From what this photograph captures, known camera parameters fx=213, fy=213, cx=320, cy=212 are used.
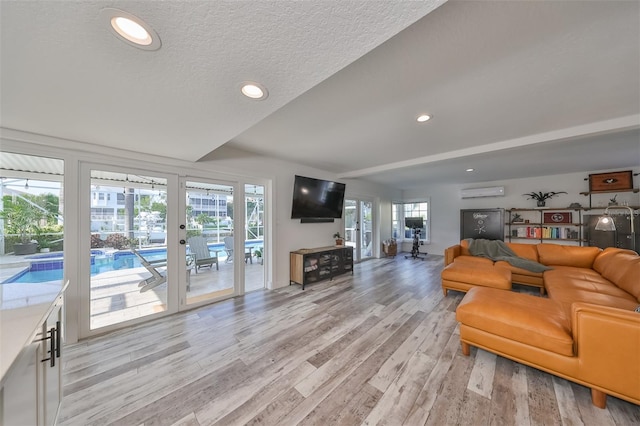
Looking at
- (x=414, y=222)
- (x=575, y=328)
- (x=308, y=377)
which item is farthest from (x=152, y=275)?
(x=414, y=222)

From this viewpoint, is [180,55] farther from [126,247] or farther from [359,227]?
[359,227]

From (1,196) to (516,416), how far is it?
4.60 metres

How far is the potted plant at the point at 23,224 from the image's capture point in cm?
206

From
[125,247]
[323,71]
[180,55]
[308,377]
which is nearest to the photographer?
[180,55]

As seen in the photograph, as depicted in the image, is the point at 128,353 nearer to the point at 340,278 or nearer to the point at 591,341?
the point at 340,278

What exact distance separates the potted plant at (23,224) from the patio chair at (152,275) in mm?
870

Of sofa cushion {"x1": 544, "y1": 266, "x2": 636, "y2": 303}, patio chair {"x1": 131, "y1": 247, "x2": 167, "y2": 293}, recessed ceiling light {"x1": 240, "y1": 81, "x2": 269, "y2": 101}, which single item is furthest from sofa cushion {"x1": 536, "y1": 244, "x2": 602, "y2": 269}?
patio chair {"x1": 131, "y1": 247, "x2": 167, "y2": 293}

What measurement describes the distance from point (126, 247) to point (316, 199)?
3000 mm

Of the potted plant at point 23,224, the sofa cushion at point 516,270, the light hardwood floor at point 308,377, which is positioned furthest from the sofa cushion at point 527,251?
the potted plant at point 23,224

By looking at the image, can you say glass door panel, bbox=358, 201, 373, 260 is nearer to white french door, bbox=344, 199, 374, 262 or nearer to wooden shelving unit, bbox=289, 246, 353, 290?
white french door, bbox=344, 199, 374, 262

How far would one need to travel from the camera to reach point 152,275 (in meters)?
2.83

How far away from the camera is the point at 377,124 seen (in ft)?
8.07

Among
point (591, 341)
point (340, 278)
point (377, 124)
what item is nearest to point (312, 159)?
point (377, 124)

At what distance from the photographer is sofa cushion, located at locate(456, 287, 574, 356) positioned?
1611 millimetres
